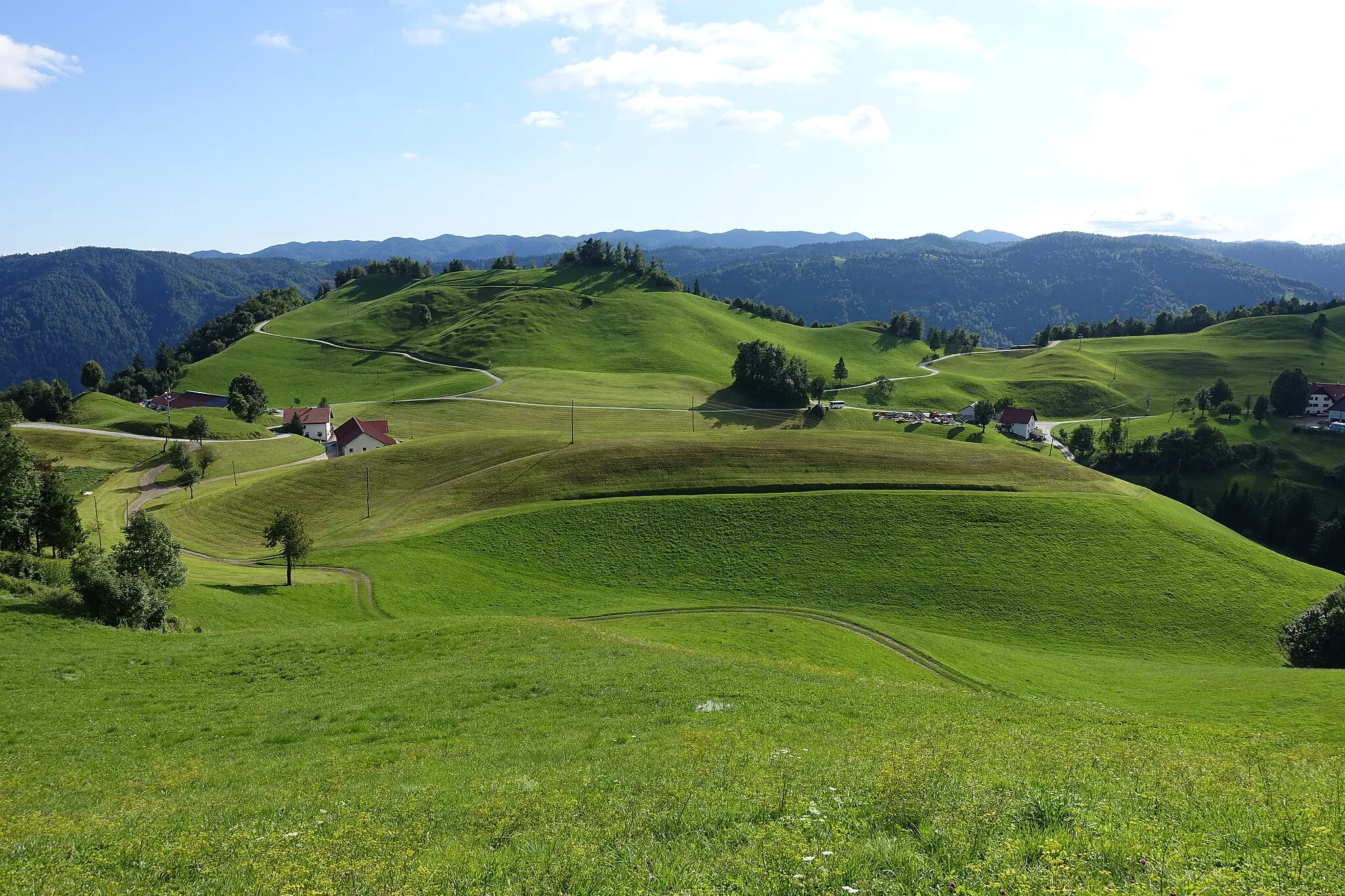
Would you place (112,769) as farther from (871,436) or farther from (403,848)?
(871,436)

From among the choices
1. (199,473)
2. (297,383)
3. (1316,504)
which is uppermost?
(297,383)

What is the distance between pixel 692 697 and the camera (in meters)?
27.4

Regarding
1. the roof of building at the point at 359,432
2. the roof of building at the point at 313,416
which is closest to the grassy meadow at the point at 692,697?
the roof of building at the point at 359,432

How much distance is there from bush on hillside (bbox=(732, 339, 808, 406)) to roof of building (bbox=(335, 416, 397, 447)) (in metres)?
85.8

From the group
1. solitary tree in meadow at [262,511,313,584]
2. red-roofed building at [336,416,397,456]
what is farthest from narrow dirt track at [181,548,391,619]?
red-roofed building at [336,416,397,456]

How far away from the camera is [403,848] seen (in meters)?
13.1

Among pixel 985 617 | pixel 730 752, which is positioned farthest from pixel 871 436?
pixel 730 752

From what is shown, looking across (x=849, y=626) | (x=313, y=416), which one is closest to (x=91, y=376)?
(x=313, y=416)

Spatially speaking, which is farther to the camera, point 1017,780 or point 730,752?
point 730,752

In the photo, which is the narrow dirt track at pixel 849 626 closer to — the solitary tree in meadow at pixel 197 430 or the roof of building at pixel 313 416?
the solitary tree in meadow at pixel 197 430

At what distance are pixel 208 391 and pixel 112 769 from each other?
19740 centimetres

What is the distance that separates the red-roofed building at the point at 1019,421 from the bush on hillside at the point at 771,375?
5177 centimetres

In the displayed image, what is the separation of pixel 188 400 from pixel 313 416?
175 feet

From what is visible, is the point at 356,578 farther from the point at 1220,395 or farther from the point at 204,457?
the point at 1220,395
